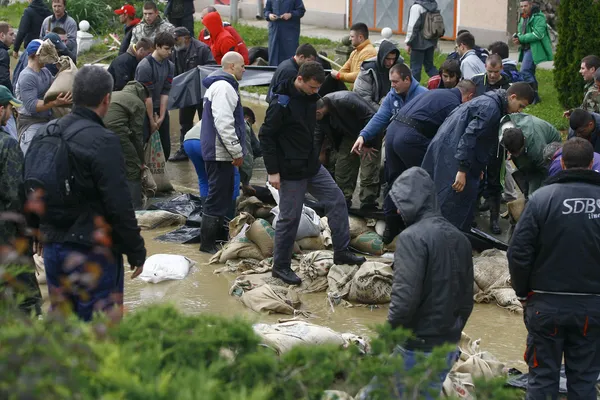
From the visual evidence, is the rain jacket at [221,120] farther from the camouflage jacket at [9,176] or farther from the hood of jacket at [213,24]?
the hood of jacket at [213,24]

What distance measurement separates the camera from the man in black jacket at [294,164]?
7.75 m

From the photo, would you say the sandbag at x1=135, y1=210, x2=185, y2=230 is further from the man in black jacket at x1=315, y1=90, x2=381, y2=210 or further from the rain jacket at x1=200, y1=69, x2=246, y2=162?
the man in black jacket at x1=315, y1=90, x2=381, y2=210

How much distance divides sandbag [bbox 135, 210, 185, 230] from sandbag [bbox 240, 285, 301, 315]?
7.62 ft

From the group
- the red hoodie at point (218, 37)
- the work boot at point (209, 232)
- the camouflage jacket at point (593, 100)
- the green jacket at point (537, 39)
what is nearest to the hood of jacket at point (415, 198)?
the work boot at point (209, 232)

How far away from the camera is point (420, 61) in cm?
1487

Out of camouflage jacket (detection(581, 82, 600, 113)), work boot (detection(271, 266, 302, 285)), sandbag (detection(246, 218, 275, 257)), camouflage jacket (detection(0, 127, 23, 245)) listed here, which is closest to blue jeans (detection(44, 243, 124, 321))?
camouflage jacket (detection(0, 127, 23, 245))

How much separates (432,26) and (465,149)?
274 inches

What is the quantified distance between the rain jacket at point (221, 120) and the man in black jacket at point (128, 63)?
2611 mm

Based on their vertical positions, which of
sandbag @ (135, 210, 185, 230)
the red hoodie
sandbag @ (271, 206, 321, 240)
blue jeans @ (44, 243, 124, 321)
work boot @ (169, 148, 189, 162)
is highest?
the red hoodie

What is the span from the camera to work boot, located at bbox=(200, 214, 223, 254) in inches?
350

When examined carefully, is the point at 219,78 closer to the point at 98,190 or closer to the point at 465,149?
the point at 465,149

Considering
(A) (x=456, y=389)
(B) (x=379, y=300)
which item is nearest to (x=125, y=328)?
(A) (x=456, y=389)

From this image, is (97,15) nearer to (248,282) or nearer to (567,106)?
(567,106)

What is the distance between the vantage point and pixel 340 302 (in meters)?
7.79
